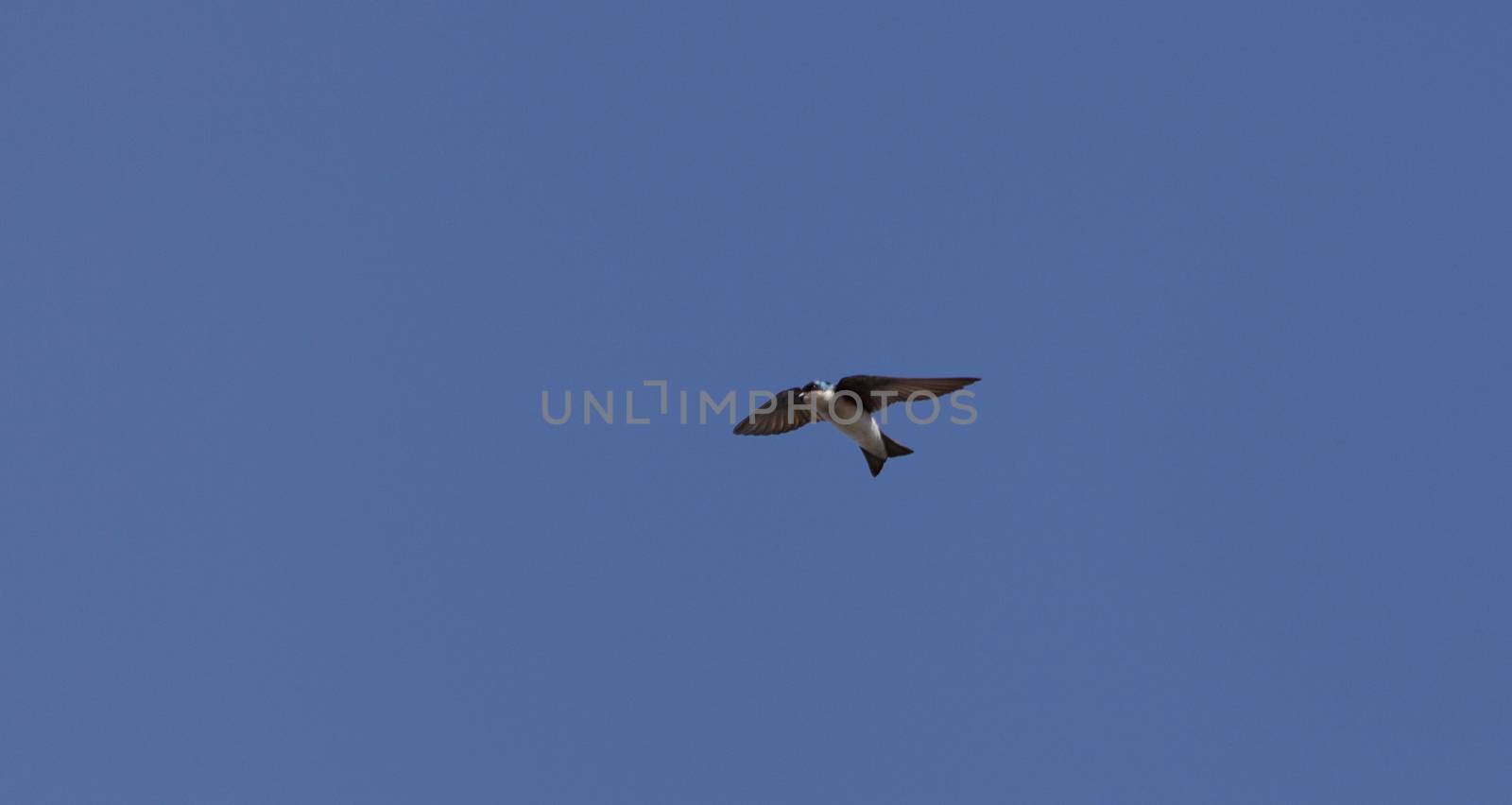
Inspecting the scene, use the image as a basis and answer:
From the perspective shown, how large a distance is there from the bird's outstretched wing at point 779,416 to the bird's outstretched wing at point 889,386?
0.85 metres

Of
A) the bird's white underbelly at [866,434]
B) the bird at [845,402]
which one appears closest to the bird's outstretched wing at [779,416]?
the bird at [845,402]

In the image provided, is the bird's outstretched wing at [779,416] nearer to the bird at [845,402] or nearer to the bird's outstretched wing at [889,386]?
the bird at [845,402]

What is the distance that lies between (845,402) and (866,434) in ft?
Answer: 2.76

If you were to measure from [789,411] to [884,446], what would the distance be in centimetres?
235

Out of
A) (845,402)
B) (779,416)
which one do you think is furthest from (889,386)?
(779,416)

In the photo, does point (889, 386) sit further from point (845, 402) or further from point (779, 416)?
point (779, 416)

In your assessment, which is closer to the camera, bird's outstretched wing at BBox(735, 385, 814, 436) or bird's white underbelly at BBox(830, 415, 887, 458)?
bird's outstretched wing at BBox(735, 385, 814, 436)

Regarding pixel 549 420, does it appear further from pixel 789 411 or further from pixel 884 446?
pixel 884 446

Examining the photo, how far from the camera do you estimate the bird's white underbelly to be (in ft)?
81.7

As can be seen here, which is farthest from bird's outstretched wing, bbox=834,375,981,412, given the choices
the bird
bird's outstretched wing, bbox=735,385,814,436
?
bird's outstretched wing, bbox=735,385,814,436

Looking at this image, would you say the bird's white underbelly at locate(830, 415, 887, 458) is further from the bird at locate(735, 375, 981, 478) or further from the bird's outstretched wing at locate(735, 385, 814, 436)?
the bird's outstretched wing at locate(735, 385, 814, 436)

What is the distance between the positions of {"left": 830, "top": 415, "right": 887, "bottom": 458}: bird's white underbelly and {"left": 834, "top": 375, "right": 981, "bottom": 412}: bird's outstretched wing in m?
0.26

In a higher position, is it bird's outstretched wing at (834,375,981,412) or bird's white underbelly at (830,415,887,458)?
bird's outstretched wing at (834,375,981,412)

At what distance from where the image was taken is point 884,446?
1012 inches
